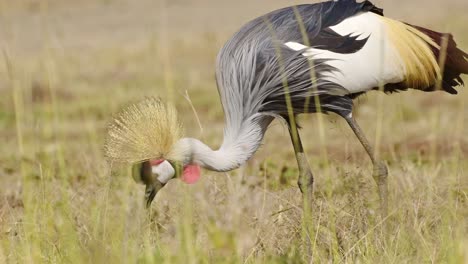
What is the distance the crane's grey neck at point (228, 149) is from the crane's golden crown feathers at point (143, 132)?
0.07m

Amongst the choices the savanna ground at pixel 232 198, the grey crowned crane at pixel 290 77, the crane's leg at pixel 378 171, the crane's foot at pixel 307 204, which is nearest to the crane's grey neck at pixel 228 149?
the grey crowned crane at pixel 290 77

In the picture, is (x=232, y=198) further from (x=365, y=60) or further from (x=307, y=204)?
(x=365, y=60)

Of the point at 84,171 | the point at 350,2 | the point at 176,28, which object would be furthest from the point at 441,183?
the point at 176,28

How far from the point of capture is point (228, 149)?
404cm

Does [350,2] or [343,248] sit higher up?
[350,2]

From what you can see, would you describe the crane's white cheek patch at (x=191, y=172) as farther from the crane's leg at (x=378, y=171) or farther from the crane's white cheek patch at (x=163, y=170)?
the crane's leg at (x=378, y=171)

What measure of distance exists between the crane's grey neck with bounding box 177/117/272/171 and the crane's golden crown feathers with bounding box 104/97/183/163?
74 mm

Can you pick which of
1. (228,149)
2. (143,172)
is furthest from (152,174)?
(228,149)

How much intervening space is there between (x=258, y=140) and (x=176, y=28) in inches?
490

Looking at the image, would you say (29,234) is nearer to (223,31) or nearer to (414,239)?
(414,239)

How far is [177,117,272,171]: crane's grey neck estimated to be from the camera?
399cm

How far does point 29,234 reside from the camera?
3.55 meters

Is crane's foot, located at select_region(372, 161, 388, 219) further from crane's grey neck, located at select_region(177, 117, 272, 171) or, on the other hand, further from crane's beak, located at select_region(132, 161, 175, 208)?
crane's beak, located at select_region(132, 161, 175, 208)

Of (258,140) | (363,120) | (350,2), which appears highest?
(350,2)
